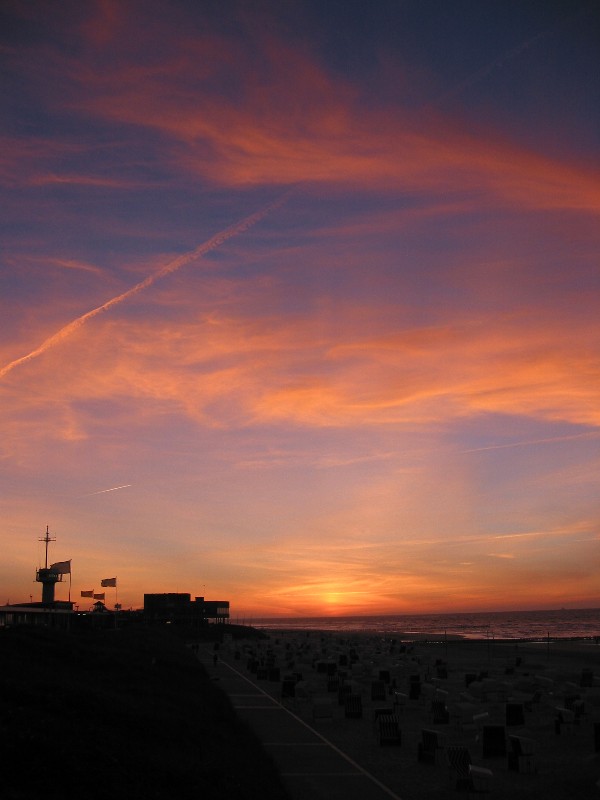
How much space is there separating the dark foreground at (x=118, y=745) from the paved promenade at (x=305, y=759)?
900mm

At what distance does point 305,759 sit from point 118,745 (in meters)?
9.66

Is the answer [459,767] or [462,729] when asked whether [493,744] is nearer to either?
[459,767]

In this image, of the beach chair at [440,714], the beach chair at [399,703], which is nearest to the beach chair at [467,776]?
the beach chair at [440,714]

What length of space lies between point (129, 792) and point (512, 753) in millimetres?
14155

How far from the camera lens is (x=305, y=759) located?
23.5m

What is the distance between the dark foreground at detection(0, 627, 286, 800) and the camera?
41.8ft

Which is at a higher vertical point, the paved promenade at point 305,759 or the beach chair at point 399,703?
the paved promenade at point 305,759

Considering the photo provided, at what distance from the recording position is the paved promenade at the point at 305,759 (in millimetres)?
19203

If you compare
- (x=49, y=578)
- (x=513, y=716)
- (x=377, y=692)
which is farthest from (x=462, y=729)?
(x=49, y=578)

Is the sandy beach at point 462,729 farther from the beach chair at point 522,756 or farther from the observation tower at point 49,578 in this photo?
the observation tower at point 49,578

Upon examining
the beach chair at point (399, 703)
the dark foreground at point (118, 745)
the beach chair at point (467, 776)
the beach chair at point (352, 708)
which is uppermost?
the dark foreground at point (118, 745)

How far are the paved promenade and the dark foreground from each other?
A: 0.90 m

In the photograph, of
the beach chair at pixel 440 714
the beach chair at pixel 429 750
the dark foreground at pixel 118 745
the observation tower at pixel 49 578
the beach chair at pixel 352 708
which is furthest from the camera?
the observation tower at pixel 49 578

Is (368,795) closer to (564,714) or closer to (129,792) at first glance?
(129,792)
